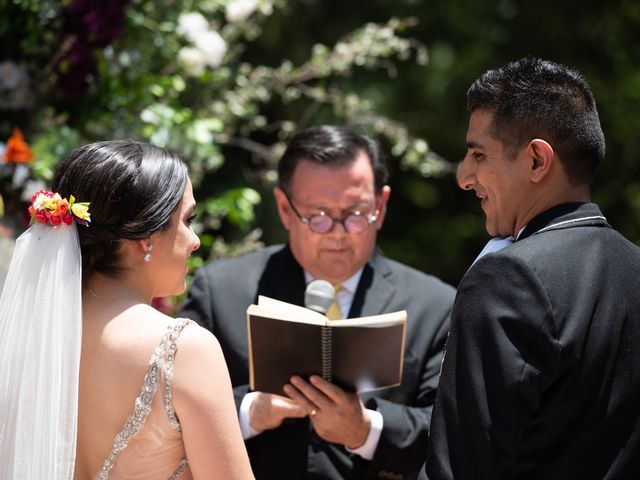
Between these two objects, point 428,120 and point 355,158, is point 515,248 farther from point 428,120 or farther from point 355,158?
point 428,120

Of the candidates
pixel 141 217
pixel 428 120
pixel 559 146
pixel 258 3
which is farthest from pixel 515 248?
pixel 428 120

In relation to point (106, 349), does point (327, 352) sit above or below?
below

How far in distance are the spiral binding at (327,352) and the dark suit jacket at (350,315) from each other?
0.45 metres

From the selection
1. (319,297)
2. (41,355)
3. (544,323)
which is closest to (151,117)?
(319,297)

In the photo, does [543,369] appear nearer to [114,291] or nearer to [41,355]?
[114,291]

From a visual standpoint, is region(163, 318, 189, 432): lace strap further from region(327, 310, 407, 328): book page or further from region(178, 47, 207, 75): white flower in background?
region(178, 47, 207, 75): white flower in background

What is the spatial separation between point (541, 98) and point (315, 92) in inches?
108

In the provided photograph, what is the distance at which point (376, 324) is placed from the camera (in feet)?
10.3

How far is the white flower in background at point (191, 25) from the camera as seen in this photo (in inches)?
197

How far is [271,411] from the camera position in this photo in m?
3.53

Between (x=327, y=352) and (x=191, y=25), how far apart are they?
2.55m

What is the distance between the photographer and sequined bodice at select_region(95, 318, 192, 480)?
8.21 feet

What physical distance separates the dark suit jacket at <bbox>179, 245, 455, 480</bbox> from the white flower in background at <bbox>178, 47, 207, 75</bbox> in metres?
1.43

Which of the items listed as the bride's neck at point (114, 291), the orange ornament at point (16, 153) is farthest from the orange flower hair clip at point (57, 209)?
the orange ornament at point (16, 153)
